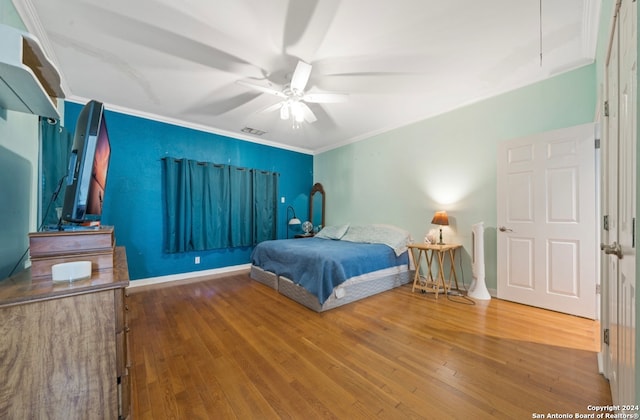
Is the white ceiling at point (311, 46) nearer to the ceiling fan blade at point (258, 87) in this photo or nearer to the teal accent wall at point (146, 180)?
the ceiling fan blade at point (258, 87)

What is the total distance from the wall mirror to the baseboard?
70.6 inches

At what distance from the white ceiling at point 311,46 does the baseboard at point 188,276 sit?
255 cm

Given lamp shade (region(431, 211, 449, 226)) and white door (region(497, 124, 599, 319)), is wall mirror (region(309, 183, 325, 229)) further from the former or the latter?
white door (region(497, 124, 599, 319))

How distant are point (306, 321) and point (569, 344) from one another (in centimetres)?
221

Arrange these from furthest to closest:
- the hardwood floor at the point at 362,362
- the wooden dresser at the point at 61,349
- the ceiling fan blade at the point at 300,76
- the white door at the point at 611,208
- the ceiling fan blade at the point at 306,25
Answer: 1. the ceiling fan blade at the point at 300,76
2. the ceiling fan blade at the point at 306,25
3. the hardwood floor at the point at 362,362
4. the white door at the point at 611,208
5. the wooden dresser at the point at 61,349

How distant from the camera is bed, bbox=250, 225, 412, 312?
8.74ft

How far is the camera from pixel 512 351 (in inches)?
72.4

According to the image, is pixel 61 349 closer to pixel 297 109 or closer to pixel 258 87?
pixel 258 87

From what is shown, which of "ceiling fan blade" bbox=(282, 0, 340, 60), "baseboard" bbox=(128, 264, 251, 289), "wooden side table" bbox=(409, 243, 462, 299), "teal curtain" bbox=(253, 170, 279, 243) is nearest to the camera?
"ceiling fan blade" bbox=(282, 0, 340, 60)

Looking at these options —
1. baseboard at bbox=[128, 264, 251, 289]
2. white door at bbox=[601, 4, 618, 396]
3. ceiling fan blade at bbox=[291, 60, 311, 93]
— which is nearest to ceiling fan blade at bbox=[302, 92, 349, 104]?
ceiling fan blade at bbox=[291, 60, 311, 93]

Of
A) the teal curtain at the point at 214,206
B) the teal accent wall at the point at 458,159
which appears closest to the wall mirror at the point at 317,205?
the teal accent wall at the point at 458,159

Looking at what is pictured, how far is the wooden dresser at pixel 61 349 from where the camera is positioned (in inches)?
31.1

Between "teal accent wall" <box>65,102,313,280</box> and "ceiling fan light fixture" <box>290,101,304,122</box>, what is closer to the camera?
"ceiling fan light fixture" <box>290,101,304,122</box>

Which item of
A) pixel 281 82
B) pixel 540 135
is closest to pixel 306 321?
pixel 281 82
